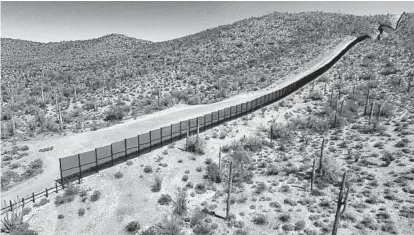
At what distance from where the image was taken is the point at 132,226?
20.8m

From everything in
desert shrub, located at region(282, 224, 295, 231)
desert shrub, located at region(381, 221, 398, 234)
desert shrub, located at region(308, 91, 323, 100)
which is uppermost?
desert shrub, located at region(308, 91, 323, 100)

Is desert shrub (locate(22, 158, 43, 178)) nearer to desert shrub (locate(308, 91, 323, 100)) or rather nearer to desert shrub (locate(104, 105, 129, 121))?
desert shrub (locate(104, 105, 129, 121))

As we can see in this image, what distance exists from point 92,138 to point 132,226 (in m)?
17.3

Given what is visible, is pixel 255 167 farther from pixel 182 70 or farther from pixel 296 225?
pixel 182 70

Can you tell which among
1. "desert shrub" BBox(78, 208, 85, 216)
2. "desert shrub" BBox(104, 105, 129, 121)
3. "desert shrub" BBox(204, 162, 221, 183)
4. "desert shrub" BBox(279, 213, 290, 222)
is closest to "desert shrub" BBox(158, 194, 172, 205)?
"desert shrub" BBox(204, 162, 221, 183)

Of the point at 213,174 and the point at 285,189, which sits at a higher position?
the point at 213,174

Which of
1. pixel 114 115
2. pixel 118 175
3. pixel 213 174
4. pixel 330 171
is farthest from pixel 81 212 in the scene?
pixel 114 115

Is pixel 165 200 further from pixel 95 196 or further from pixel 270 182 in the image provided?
pixel 270 182

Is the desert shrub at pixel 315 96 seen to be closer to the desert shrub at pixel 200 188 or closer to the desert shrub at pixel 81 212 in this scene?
the desert shrub at pixel 200 188

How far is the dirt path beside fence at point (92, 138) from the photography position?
24.6 m

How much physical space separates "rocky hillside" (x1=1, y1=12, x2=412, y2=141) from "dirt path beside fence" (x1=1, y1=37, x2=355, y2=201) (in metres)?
→ 3.46

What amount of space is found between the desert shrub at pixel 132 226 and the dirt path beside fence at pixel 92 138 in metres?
8.73

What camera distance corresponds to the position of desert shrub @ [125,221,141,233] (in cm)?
2072

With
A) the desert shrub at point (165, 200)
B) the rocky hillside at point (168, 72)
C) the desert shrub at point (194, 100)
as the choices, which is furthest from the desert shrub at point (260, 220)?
the desert shrub at point (194, 100)
